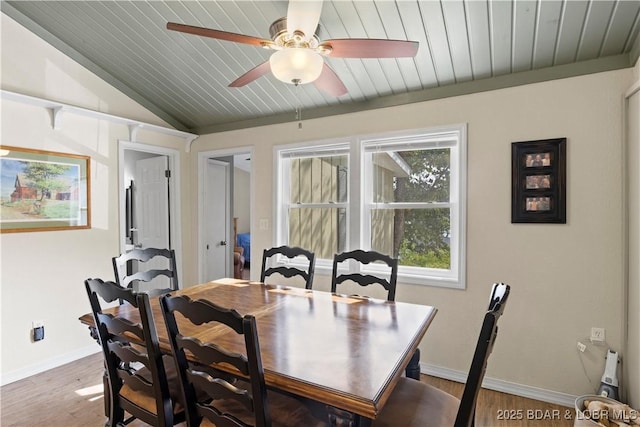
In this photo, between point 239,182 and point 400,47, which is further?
point 239,182

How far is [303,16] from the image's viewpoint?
149 cm

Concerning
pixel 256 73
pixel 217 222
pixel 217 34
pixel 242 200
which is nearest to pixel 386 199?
pixel 256 73

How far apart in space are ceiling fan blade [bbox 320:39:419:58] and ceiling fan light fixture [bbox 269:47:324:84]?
0.33ft

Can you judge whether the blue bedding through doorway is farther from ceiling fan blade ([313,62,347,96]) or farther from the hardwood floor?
ceiling fan blade ([313,62,347,96])

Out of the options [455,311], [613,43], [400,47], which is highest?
[613,43]

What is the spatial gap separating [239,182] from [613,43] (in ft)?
25.2

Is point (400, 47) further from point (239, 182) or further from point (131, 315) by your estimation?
point (239, 182)

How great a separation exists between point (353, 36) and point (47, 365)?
3.72 m

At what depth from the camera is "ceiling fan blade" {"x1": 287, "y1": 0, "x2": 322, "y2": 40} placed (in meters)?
1.44

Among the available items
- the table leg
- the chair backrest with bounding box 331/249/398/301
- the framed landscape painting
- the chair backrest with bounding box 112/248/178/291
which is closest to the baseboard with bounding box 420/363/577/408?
the chair backrest with bounding box 331/249/398/301

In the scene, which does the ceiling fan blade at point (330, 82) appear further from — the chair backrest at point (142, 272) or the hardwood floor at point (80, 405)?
the hardwood floor at point (80, 405)

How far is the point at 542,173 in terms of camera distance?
244cm

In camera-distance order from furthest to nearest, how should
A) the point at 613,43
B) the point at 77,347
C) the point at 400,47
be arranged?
the point at 77,347 → the point at 613,43 → the point at 400,47

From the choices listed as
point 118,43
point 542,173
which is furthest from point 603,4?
point 118,43
